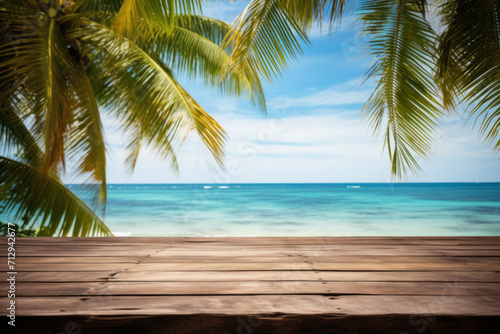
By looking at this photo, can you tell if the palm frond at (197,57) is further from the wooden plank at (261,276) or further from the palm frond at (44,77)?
the wooden plank at (261,276)

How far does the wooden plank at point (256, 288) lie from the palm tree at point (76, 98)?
1.75 metres

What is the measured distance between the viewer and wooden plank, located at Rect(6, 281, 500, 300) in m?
1.03

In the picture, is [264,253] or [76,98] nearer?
[264,253]

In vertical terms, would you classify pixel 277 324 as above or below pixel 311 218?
above

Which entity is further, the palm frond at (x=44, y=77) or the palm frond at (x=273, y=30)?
the palm frond at (x=44, y=77)

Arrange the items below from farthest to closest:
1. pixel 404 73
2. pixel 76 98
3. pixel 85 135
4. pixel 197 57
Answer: pixel 197 57 < pixel 76 98 < pixel 85 135 < pixel 404 73

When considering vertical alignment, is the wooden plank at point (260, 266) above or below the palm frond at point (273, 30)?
below

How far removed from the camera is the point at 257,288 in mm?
1070

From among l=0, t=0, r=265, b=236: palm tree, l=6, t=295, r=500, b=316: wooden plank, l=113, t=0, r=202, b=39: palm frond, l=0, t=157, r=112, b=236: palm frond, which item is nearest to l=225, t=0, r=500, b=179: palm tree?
l=0, t=0, r=265, b=236: palm tree

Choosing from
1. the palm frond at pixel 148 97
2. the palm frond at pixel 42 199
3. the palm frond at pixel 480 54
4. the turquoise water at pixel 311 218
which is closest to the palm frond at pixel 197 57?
the palm frond at pixel 148 97

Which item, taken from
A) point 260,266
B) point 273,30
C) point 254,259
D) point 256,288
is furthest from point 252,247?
point 273,30

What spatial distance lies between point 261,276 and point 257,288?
0.13 meters

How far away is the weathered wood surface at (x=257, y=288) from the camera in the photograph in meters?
0.86

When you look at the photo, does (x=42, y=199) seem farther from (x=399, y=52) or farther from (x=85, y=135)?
(x=399, y=52)
